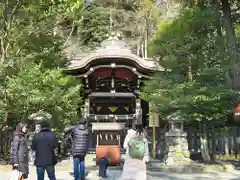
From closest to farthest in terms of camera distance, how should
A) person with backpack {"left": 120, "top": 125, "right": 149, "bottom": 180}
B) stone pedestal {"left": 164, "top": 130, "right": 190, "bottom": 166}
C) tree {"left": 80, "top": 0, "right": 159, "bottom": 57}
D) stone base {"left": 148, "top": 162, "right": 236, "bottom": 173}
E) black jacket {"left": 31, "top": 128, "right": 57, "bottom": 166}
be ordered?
person with backpack {"left": 120, "top": 125, "right": 149, "bottom": 180} < black jacket {"left": 31, "top": 128, "right": 57, "bottom": 166} < stone base {"left": 148, "top": 162, "right": 236, "bottom": 173} < stone pedestal {"left": 164, "top": 130, "right": 190, "bottom": 166} < tree {"left": 80, "top": 0, "right": 159, "bottom": 57}

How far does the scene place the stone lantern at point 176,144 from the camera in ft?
43.5

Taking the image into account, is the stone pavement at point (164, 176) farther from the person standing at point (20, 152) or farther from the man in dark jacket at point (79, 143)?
the person standing at point (20, 152)

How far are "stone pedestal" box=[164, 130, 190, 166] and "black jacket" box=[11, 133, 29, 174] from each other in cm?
702

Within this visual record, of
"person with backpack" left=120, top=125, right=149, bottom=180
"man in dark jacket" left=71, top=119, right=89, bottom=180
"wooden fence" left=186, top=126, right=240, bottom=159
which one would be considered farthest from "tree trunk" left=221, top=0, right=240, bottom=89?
"person with backpack" left=120, top=125, right=149, bottom=180

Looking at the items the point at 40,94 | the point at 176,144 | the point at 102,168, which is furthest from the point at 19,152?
the point at 176,144

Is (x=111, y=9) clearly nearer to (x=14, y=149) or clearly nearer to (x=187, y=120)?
(x=187, y=120)

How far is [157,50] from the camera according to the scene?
1466 centimetres

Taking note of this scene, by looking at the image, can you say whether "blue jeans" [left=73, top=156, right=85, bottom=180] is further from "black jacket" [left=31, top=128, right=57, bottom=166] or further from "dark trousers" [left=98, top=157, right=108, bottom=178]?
"black jacket" [left=31, top=128, right=57, bottom=166]

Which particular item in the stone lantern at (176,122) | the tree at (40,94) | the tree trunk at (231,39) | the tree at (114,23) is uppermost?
the tree at (114,23)

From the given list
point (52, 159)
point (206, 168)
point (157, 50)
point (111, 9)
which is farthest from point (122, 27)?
point (52, 159)

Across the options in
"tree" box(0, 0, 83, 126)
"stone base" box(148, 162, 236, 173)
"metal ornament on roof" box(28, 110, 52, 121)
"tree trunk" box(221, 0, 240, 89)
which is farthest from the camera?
"metal ornament on roof" box(28, 110, 52, 121)

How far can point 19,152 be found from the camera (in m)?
7.17

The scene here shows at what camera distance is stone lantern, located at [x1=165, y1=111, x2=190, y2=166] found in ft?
43.5

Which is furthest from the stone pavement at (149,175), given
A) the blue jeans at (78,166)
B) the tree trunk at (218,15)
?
the tree trunk at (218,15)
